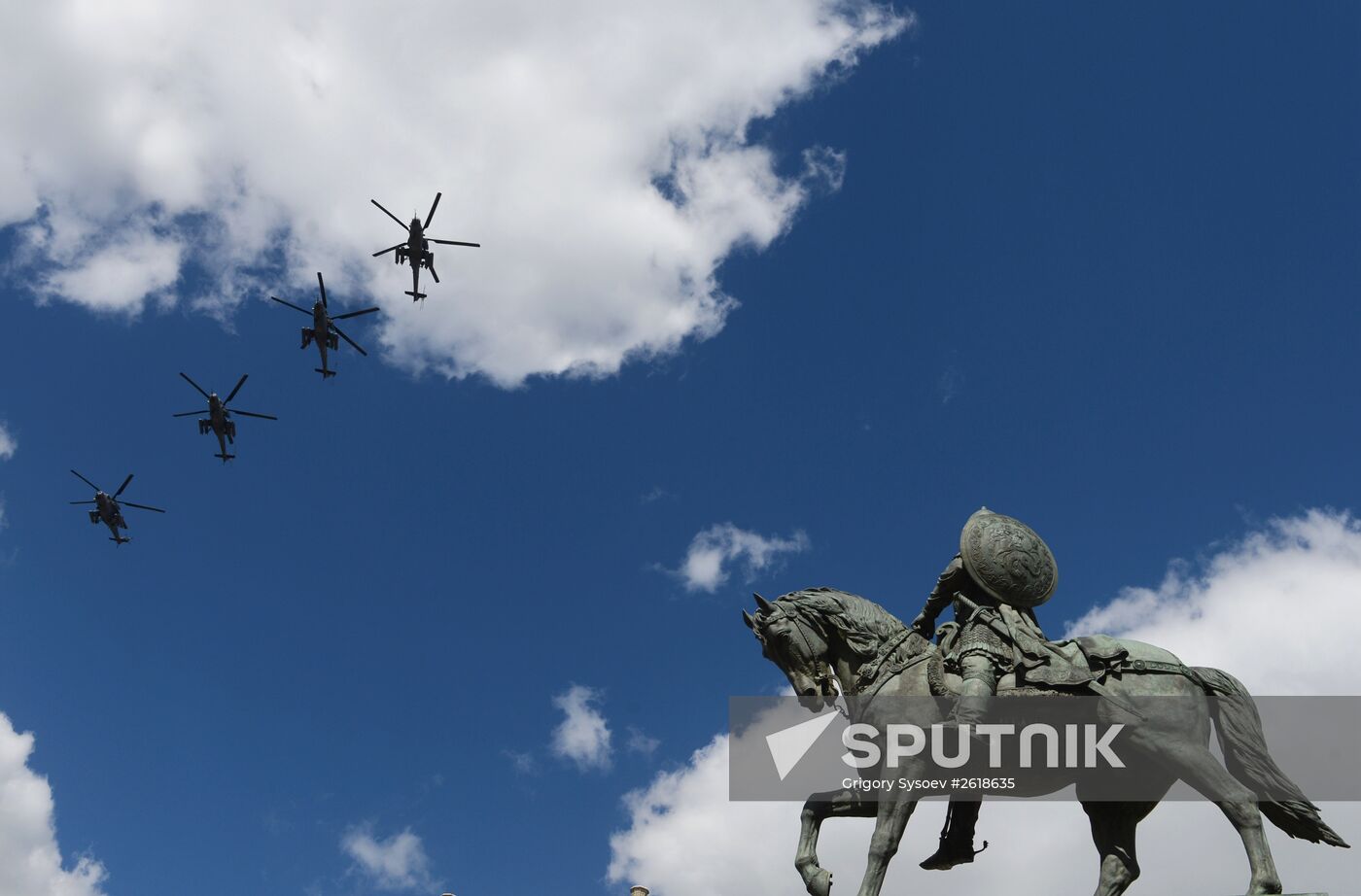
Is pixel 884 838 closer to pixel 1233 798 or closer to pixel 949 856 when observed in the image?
pixel 949 856

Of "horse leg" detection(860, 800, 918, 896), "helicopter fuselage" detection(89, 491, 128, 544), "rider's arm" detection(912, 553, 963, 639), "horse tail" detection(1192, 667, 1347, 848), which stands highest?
"helicopter fuselage" detection(89, 491, 128, 544)

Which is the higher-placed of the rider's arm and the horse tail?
the rider's arm

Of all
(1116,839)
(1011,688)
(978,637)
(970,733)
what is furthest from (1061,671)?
(1116,839)

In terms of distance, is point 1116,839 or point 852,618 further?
point 852,618

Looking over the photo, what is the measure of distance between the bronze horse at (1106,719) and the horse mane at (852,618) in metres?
0.01

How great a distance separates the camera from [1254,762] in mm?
12031

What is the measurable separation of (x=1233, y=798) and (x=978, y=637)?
2.78 metres

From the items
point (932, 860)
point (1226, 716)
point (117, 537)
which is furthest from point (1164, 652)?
point (117, 537)

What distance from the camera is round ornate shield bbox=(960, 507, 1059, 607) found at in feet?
44.5

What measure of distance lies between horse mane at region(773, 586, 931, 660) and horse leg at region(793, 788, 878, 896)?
5.01 feet

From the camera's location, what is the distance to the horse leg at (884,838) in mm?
11984

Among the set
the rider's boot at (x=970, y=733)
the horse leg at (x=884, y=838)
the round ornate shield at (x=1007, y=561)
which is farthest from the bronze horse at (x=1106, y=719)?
the round ornate shield at (x=1007, y=561)

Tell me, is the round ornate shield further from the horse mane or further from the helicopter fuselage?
the helicopter fuselage

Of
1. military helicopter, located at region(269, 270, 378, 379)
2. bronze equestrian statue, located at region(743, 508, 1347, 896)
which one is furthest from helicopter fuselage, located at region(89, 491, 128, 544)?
bronze equestrian statue, located at region(743, 508, 1347, 896)
